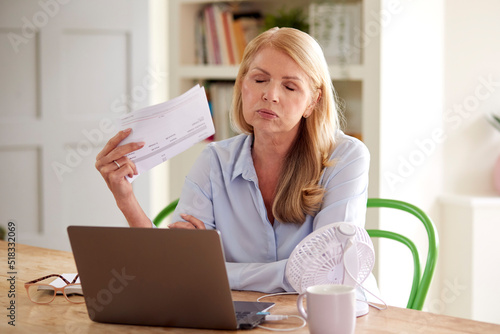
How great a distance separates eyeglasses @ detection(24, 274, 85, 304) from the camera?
57.3 inches

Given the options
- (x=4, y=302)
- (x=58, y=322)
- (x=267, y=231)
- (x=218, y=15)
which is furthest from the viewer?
(x=218, y=15)

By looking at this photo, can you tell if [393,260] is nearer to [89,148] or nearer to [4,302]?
[89,148]

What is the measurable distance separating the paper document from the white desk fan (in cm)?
43

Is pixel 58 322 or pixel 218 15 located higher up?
pixel 218 15

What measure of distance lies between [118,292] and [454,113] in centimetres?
227

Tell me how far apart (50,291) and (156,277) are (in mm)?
446

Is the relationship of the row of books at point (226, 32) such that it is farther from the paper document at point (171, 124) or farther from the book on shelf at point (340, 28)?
the paper document at point (171, 124)

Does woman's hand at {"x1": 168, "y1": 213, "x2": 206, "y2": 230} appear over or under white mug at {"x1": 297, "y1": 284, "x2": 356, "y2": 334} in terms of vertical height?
over

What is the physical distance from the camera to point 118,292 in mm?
1249

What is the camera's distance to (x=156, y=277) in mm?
1213

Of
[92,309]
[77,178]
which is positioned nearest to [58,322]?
[92,309]

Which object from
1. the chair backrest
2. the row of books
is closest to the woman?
the chair backrest

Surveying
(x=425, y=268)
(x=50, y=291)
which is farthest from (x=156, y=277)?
(x=425, y=268)

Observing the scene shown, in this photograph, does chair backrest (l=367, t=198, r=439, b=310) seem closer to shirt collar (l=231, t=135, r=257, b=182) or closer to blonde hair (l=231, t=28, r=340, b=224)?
blonde hair (l=231, t=28, r=340, b=224)
